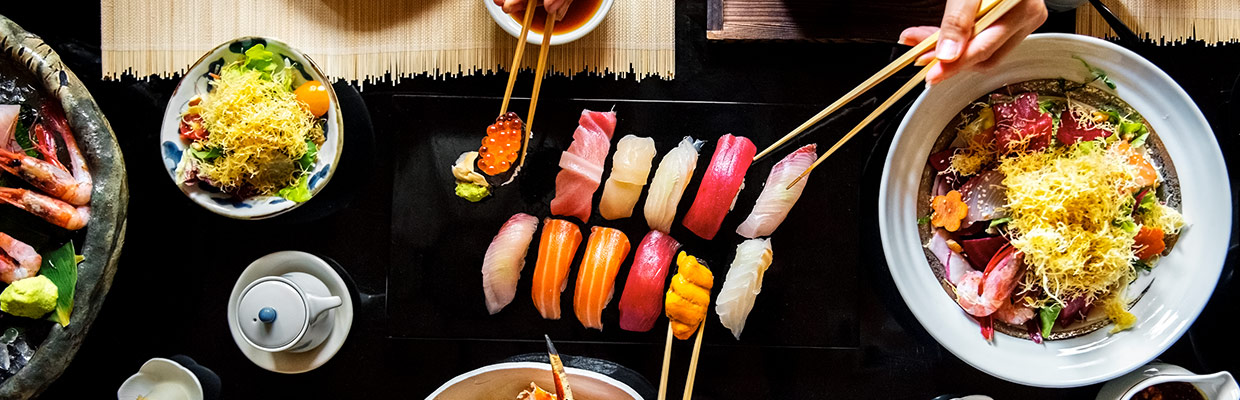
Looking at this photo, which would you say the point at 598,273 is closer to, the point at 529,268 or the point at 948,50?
the point at 529,268

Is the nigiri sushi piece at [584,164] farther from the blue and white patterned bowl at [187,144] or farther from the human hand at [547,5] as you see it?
the blue and white patterned bowl at [187,144]

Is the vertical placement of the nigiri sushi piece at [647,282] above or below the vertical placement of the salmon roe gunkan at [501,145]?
below

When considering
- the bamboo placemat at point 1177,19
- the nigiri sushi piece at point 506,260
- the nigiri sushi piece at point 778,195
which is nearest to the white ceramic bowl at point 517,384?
the nigiri sushi piece at point 506,260

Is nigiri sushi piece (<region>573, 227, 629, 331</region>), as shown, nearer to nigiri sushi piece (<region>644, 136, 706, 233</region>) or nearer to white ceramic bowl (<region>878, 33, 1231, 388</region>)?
nigiri sushi piece (<region>644, 136, 706, 233</region>)

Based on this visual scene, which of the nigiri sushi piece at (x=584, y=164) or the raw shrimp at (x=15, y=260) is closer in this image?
the raw shrimp at (x=15, y=260)

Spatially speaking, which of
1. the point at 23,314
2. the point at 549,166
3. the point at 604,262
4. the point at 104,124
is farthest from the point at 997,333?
the point at 23,314
